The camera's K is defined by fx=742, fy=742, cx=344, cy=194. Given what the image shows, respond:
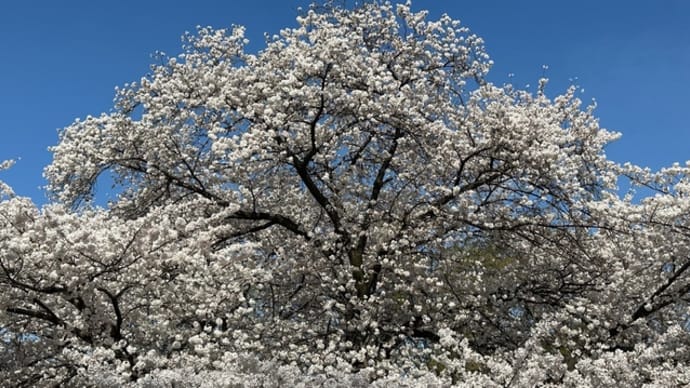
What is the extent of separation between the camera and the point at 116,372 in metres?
8.21

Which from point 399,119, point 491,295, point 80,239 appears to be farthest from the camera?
point 491,295

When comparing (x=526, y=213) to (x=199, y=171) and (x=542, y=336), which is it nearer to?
(x=542, y=336)

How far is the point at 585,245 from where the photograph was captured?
43.2 feet

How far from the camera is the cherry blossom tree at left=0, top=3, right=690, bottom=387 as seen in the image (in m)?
8.69

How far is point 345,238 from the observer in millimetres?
11742

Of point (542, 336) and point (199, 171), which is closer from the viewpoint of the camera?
point (542, 336)

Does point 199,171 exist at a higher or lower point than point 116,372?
higher

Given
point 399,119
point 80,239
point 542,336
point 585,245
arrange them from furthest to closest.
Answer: point 585,245
point 399,119
point 542,336
point 80,239

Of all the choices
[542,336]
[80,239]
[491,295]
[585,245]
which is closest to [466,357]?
[542,336]

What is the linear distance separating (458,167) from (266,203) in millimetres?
3474

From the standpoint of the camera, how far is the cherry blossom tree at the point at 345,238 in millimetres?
8688

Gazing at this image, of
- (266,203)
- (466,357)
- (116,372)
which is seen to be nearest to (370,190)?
(266,203)

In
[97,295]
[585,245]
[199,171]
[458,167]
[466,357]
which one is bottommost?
[466,357]

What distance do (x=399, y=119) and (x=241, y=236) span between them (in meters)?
3.61
